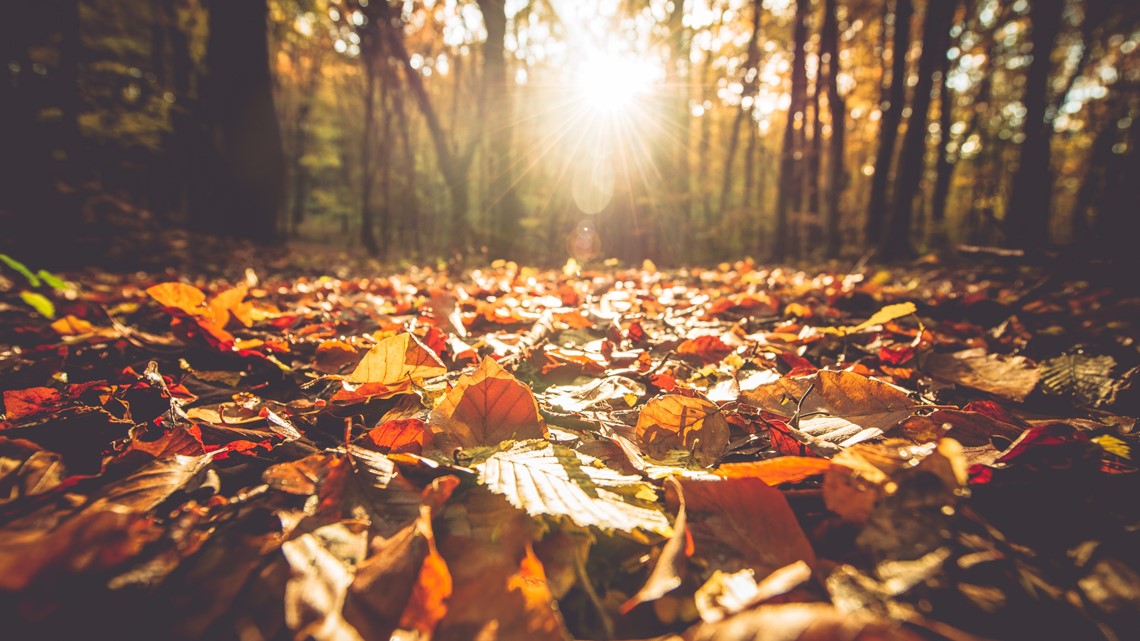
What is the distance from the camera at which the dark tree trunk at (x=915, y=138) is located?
20.5 feet

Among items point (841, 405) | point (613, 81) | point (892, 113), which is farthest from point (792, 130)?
point (841, 405)

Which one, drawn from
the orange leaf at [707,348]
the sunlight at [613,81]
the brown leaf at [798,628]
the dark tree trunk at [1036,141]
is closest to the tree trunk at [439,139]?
the sunlight at [613,81]

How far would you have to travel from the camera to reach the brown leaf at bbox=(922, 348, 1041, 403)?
Result: 1.13 meters

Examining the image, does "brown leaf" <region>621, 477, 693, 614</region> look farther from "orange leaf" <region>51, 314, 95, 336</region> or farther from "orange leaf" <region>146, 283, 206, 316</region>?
"orange leaf" <region>51, 314, 95, 336</region>

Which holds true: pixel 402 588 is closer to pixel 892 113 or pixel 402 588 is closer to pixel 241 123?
pixel 241 123

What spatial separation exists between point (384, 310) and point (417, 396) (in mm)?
1306

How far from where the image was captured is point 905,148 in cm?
661

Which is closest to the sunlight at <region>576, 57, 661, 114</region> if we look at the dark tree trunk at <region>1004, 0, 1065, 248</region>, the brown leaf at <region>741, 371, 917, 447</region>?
the dark tree trunk at <region>1004, 0, 1065, 248</region>

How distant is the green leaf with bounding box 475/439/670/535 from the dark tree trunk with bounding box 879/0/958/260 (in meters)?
6.87

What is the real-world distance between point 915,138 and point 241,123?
9.15 meters

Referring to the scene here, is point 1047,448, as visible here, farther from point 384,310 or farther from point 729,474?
point 384,310

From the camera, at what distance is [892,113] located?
7082 millimetres

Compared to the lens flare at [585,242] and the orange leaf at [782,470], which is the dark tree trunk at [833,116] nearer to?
the lens flare at [585,242]

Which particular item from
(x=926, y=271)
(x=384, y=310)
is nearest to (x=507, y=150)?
(x=926, y=271)
